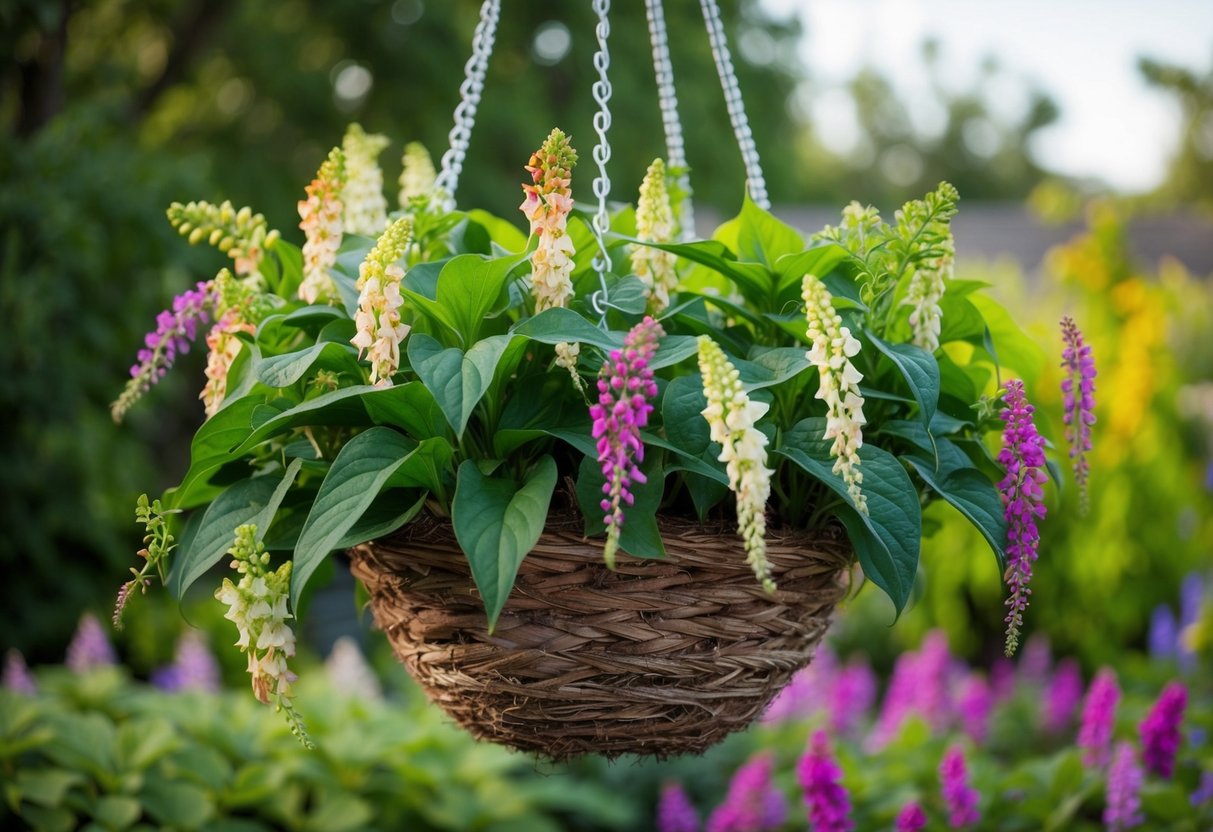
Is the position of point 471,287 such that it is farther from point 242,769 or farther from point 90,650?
point 90,650

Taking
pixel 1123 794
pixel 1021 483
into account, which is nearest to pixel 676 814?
pixel 1123 794

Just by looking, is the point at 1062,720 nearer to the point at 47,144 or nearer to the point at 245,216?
the point at 245,216

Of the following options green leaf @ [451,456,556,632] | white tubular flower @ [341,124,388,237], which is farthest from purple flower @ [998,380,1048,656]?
white tubular flower @ [341,124,388,237]

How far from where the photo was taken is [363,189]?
59.7 inches

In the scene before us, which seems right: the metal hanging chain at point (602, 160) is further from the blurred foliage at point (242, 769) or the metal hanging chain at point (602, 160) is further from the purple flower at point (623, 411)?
the blurred foliage at point (242, 769)

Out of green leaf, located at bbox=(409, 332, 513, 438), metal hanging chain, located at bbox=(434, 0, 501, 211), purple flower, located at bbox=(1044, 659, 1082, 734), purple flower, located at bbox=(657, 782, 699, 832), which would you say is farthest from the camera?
purple flower, located at bbox=(1044, 659, 1082, 734)

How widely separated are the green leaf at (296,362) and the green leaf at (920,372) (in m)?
0.60

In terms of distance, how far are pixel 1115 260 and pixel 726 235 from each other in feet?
15.1

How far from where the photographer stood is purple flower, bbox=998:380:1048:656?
44.0 inches

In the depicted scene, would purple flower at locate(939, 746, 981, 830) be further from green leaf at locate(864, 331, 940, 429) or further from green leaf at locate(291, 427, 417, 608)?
green leaf at locate(291, 427, 417, 608)

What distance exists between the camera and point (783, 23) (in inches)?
434

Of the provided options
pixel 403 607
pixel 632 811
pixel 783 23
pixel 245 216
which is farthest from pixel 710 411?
pixel 783 23

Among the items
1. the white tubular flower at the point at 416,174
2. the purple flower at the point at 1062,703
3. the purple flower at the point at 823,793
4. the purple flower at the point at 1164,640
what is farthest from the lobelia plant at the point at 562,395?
the purple flower at the point at 1164,640

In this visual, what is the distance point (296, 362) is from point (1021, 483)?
2.63ft
